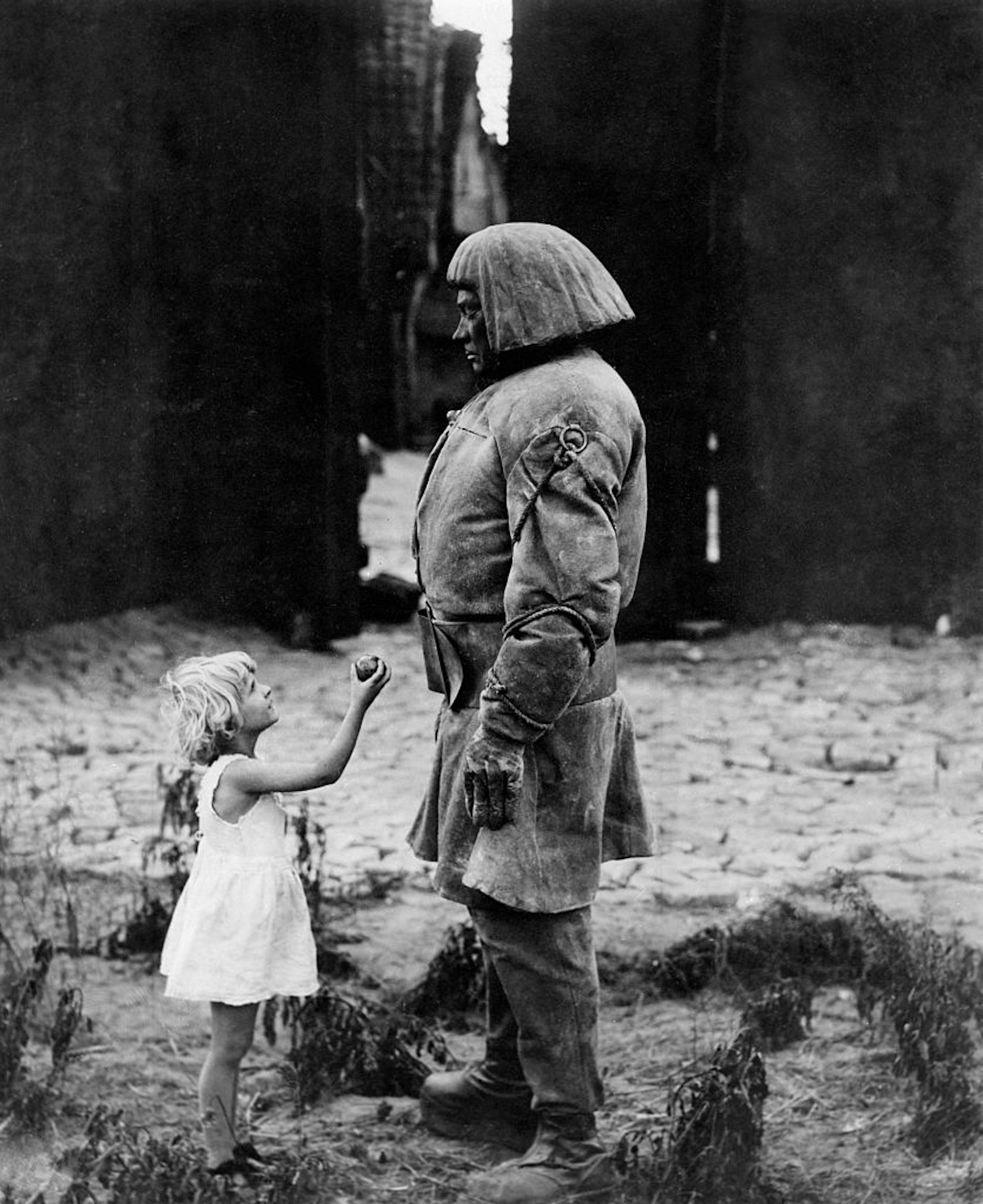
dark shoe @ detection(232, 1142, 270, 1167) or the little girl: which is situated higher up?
the little girl

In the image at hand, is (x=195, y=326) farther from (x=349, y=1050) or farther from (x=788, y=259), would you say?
(x=349, y=1050)

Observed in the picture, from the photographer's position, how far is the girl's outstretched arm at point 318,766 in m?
3.72

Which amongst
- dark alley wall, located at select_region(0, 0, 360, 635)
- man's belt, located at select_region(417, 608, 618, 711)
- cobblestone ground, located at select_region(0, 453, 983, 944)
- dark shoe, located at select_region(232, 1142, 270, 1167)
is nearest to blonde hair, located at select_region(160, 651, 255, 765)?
man's belt, located at select_region(417, 608, 618, 711)

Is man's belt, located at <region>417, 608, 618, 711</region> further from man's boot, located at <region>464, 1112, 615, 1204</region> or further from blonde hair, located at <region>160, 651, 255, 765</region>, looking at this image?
man's boot, located at <region>464, 1112, 615, 1204</region>

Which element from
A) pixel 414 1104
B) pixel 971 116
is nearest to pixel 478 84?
pixel 971 116

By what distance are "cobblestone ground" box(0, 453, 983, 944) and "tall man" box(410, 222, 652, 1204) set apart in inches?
78.8

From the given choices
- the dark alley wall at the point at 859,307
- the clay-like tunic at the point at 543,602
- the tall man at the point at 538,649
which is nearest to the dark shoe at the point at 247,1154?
the tall man at the point at 538,649

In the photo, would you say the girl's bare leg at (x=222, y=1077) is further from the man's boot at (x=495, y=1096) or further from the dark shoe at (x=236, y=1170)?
the man's boot at (x=495, y=1096)

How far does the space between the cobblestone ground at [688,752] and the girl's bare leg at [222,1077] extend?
6.40ft

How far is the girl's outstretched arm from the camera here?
12.2 ft

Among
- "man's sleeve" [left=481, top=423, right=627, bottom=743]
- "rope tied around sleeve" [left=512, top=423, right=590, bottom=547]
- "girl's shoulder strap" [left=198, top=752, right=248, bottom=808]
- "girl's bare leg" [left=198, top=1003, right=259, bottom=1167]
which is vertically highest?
"rope tied around sleeve" [left=512, top=423, right=590, bottom=547]

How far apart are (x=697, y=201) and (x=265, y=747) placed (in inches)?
157

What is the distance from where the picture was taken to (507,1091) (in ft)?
14.0

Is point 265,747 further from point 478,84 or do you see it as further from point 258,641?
point 478,84
